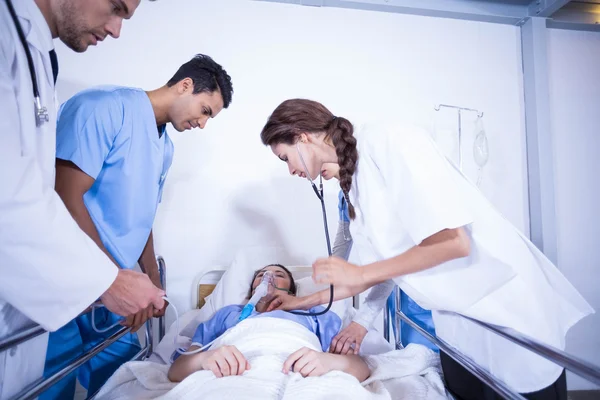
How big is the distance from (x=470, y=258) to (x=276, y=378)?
26.5 inches

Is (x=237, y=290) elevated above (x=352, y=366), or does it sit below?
above

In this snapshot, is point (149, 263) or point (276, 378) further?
point (149, 263)

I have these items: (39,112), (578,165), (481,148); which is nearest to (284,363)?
(39,112)

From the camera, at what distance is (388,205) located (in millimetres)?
1004

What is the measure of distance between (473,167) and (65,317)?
2.35 metres

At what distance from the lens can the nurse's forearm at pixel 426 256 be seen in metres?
0.83

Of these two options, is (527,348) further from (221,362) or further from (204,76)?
(204,76)

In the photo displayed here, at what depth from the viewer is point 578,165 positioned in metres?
2.38

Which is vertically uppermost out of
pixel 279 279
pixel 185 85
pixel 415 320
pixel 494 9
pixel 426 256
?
pixel 494 9

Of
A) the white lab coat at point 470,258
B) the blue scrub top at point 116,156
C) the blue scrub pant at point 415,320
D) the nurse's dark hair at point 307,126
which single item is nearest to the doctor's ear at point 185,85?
the blue scrub top at point 116,156

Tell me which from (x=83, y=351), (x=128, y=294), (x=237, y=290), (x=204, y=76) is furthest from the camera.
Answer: (x=237, y=290)

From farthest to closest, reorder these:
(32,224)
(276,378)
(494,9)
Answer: (494,9) → (276,378) → (32,224)

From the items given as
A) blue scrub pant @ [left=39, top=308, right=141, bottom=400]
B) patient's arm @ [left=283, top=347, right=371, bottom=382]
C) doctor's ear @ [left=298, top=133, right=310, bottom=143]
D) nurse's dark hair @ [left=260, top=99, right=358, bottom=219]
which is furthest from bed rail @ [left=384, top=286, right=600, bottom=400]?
blue scrub pant @ [left=39, top=308, right=141, bottom=400]

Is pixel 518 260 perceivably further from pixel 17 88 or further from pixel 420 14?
pixel 420 14
